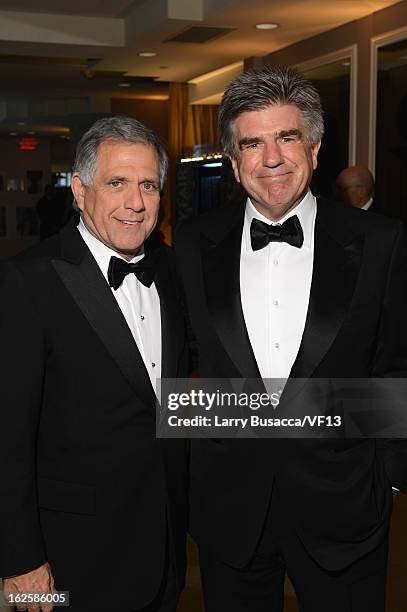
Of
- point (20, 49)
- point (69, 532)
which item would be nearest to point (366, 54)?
point (20, 49)

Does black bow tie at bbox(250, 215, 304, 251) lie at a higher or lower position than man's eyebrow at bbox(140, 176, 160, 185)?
lower

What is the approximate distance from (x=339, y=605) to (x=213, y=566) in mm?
334

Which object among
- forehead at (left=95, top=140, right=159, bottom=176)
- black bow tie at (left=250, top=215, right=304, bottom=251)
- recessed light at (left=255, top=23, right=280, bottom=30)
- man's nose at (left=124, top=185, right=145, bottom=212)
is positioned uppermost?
recessed light at (left=255, top=23, right=280, bottom=30)

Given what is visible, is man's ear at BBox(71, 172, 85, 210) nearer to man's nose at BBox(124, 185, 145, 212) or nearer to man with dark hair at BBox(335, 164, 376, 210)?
man's nose at BBox(124, 185, 145, 212)

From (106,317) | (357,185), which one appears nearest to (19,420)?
(106,317)

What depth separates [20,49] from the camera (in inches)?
374

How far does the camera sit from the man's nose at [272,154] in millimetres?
1889

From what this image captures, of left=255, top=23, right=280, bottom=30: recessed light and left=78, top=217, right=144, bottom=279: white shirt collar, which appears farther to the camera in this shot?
left=255, top=23, right=280, bottom=30: recessed light

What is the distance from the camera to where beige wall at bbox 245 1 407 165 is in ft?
22.9

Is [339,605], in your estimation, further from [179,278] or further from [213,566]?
[179,278]

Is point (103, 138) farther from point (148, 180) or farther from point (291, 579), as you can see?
point (291, 579)

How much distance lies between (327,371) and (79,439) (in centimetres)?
62

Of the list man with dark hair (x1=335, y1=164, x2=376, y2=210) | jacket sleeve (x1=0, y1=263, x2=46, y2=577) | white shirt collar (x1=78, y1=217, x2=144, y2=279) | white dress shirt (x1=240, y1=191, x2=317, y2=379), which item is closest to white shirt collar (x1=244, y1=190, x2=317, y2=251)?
white dress shirt (x1=240, y1=191, x2=317, y2=379)

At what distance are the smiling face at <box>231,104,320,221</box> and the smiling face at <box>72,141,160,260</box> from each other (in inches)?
9.0
